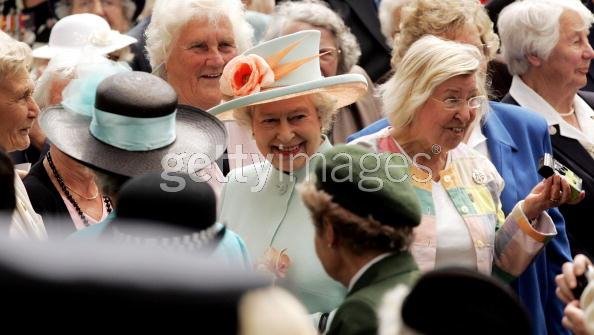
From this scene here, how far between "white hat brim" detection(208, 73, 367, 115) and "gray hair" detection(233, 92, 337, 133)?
0.09 feet

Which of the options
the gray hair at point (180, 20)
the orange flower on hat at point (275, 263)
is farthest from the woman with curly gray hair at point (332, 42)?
the orange flower on hat at point (275, 263)

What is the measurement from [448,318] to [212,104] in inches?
137

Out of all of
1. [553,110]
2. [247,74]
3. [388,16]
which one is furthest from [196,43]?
[553,110]

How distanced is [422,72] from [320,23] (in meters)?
1.57

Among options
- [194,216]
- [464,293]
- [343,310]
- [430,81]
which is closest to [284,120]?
[430,81]

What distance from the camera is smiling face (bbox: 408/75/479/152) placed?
506 cm

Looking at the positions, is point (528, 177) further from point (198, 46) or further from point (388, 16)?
point (388, 16)

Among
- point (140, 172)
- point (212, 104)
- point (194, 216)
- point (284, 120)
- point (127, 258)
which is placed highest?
point (127, 258)

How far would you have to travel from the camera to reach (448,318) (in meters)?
2.51

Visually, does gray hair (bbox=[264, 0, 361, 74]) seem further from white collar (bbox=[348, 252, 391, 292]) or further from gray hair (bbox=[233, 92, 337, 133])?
white collar (bbox=[348, 252, 391, 292])

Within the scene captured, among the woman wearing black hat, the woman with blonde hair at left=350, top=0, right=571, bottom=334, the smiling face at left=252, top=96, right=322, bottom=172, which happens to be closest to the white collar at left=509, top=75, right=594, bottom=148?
the woman with blonde hair at left=350, top=0, right=571, bottom=334

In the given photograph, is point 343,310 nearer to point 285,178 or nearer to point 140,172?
point 140,172

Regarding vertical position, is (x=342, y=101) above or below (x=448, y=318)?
below

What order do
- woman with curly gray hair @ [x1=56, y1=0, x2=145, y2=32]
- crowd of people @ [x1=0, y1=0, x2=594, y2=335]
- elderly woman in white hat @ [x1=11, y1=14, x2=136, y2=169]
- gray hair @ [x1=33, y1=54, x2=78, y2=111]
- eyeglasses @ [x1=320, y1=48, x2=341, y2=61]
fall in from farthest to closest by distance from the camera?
1. woman with curly gray hair @ [x1=56, y1=0, x2=145, y2=32]
2. eyeglasses @ [x1=320, y1=48, x2=341, y2=61]
3. elderly woman in white hat @ [x1=11, y1=14, x2=136, y2=169]
4. gray hair @ [x1=33, y1=54, x2=78, y2=111]
5. crowd of people @ [x1=0, y1=0, x2=594, y2=335]
